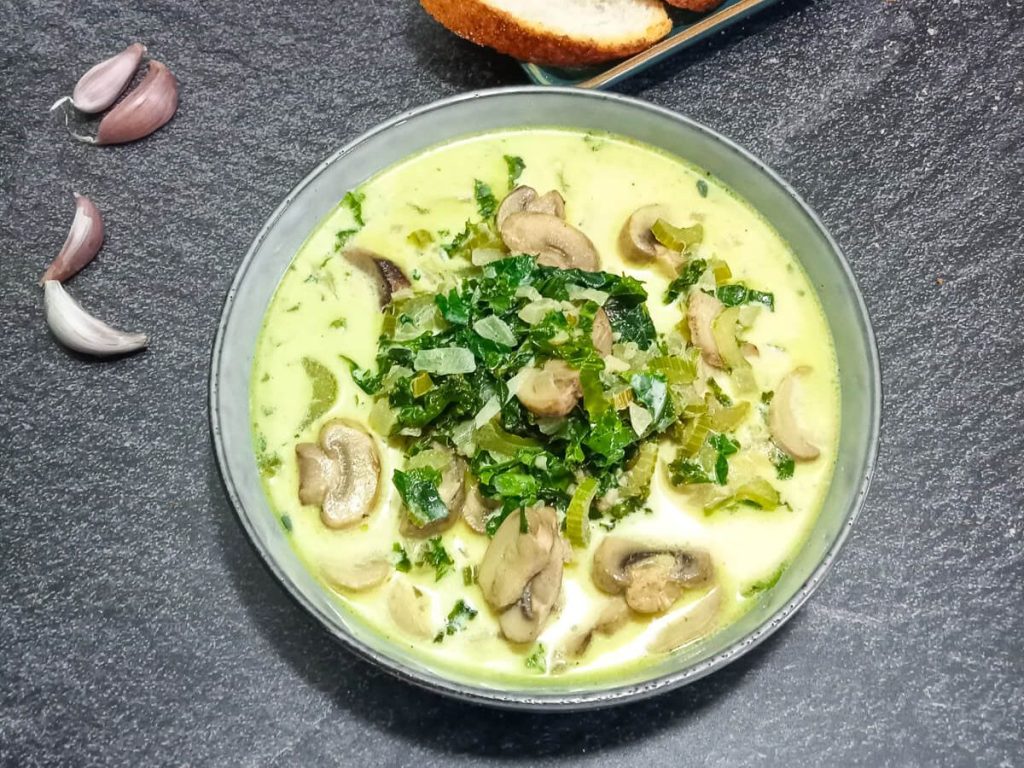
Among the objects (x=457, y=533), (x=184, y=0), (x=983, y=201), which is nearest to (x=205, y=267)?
(x=184, y=0)

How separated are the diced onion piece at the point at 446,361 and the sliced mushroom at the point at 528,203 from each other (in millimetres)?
445

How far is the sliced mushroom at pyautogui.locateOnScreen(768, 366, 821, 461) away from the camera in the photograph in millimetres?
2453

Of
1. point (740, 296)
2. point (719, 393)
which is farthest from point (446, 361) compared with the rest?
point (740, 296)

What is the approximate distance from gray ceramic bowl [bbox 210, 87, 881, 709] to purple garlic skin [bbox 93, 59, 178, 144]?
3.17ft

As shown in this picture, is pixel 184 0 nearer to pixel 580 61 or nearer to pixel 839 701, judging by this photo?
pixel 580 61

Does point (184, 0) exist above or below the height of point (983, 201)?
above

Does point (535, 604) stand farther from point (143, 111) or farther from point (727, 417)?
point (143, 111)

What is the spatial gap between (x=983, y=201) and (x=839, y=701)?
1.74m

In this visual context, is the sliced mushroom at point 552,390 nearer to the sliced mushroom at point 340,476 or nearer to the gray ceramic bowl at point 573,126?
the sliced mushroom at point 340,476

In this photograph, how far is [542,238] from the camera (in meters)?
2.56

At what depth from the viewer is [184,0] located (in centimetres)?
344

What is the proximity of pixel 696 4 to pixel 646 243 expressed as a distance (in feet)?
3.40

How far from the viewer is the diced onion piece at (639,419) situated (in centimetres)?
232

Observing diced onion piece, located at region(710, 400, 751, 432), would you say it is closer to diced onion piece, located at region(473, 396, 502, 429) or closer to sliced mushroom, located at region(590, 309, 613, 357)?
sliced mushroom, located at region(590, 309, 613, 357)
